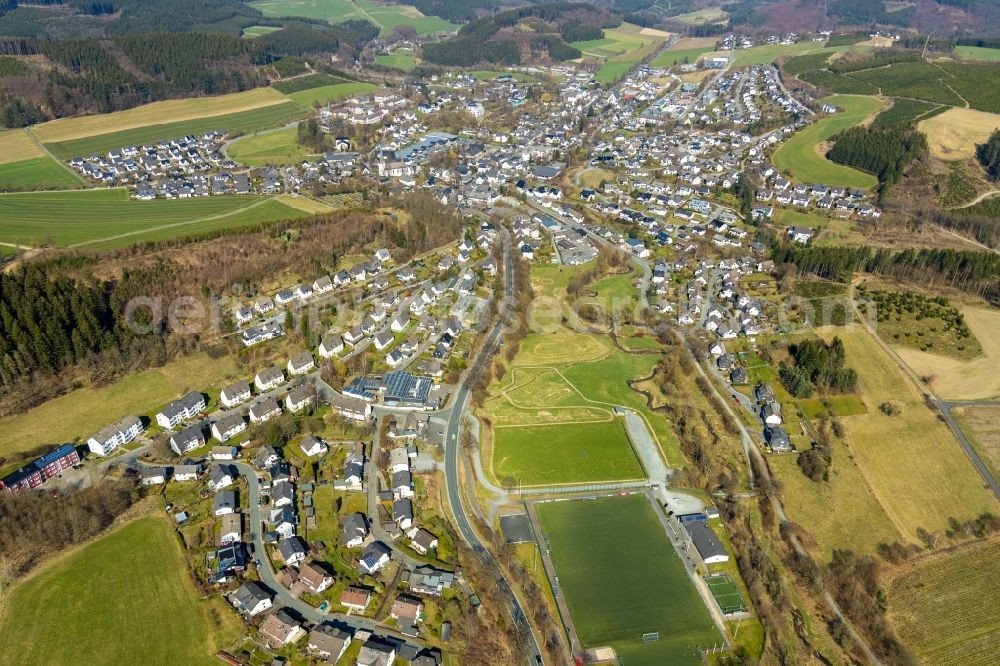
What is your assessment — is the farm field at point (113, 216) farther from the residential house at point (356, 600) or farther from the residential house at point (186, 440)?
the residential house at point (356, 600)

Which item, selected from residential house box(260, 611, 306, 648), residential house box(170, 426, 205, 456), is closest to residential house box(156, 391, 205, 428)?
residential house box(170, 426, 205, 456)

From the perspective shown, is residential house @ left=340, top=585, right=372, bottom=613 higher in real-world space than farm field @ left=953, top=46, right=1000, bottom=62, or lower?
lower

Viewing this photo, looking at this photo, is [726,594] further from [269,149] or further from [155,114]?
[155,114]

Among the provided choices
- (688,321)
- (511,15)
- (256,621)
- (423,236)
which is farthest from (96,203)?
(511,15)

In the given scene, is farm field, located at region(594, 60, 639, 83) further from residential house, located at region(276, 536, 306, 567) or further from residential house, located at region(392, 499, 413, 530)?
residential house, located at region(276, 536, 306, 567)

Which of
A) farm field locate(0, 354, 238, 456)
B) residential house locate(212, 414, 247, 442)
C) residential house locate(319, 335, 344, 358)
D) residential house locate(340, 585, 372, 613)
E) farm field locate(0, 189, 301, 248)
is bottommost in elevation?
residential house locate(340, 585, 372, 613)

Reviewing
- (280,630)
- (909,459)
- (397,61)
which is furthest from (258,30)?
(909,459)
